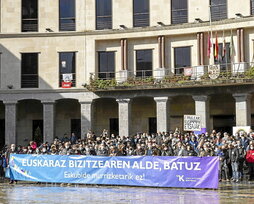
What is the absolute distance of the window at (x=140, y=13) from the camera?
133ft

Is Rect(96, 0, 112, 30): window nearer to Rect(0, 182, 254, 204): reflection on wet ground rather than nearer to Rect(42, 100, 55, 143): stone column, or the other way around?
Rect(42, 100, 55, 143): stone column

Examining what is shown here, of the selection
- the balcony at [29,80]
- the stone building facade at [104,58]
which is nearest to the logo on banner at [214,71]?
the stone building facade at [104,58]

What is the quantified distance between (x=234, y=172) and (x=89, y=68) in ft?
61.4

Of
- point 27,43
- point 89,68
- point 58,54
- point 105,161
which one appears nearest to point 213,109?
point 89,68

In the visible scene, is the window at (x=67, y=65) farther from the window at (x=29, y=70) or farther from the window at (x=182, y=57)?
the window at (x=182, y=57)

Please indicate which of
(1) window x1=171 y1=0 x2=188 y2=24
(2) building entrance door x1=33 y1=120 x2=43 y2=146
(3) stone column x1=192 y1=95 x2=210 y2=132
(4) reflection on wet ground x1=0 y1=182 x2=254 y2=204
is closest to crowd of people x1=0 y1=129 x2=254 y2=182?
(4) reflection on wet ground x1=0 y1=182 x2=254 y2=204

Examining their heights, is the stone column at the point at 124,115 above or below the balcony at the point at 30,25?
below

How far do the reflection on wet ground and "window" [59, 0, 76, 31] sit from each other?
2041 centimetres

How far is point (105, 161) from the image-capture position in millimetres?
22766

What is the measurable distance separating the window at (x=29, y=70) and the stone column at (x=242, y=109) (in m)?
16.0

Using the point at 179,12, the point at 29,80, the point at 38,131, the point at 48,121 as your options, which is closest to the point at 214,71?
the point at 179,12

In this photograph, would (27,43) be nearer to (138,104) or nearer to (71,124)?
(71,124)

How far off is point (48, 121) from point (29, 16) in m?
8.88

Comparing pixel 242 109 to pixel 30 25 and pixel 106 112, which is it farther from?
pixel 30 25
